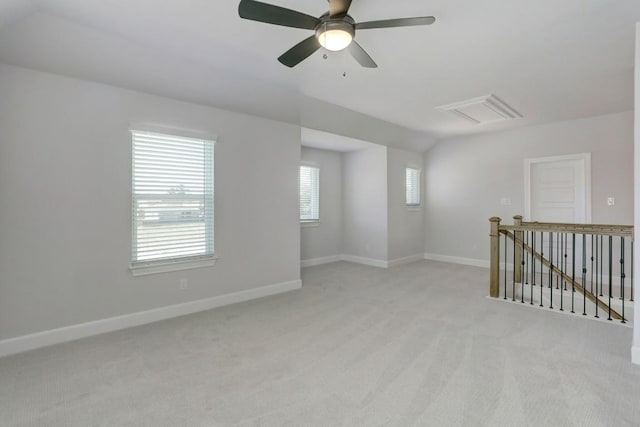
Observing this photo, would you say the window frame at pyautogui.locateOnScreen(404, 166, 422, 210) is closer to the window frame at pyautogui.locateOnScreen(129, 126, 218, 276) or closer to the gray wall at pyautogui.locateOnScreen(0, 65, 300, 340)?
the gray wall at pyautogui.locateOnScreen(0, 65, 300, 340)

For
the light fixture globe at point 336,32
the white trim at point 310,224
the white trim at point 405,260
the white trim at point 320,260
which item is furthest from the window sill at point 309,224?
the light fixture globe at point 336,32

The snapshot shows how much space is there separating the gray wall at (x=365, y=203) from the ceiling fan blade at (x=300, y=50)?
3980 mm

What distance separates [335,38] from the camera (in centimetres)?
207

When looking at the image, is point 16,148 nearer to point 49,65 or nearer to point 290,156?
point 49,65

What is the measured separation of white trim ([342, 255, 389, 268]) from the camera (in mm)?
6162

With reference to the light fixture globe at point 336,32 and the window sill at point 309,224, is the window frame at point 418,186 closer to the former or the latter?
the window sill at point 309,224

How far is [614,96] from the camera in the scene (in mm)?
4070

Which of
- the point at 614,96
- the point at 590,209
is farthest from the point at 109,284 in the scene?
the point at 590,209

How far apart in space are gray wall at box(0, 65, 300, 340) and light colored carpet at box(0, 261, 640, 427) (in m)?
0.35

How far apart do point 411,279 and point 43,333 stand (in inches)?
181

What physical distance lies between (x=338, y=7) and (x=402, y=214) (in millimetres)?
4989

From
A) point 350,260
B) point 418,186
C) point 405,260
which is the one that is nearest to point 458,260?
point 405,260

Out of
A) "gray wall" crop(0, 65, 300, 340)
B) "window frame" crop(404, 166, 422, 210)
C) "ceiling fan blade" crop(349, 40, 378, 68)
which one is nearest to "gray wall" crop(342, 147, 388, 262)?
"window frame" crop(404, 166, 422, 210)

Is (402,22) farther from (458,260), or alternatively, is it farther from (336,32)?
(458,260)
